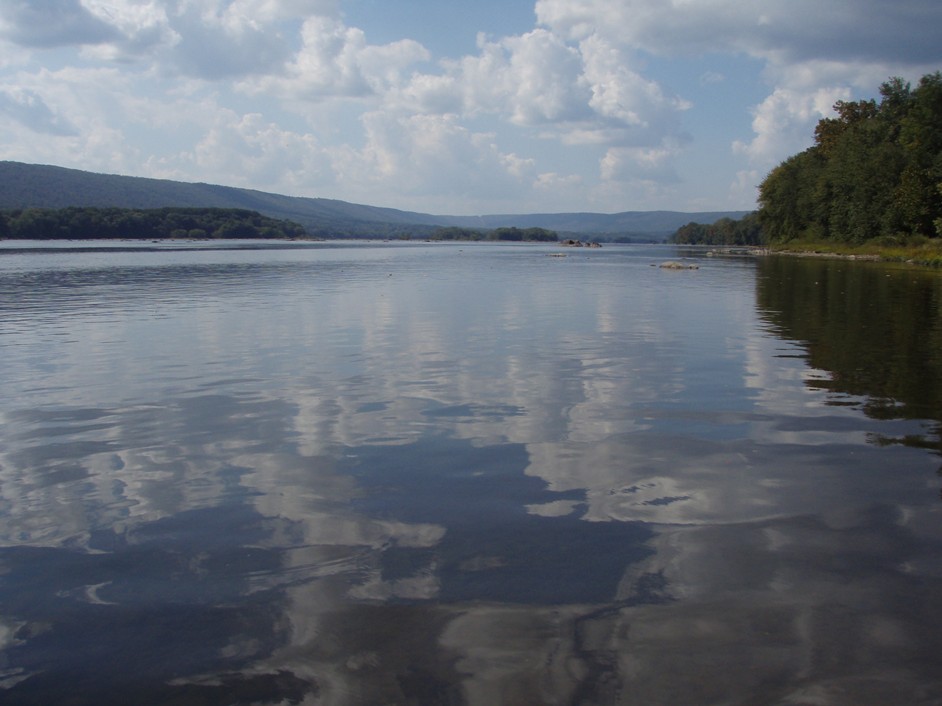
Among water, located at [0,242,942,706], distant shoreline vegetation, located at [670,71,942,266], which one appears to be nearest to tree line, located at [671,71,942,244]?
distant shoreline vegetation, located at [670,71,942,266]

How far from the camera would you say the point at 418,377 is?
15.9 metres

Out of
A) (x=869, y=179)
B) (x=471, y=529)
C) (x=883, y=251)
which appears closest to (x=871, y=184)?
(x=869, y=179)

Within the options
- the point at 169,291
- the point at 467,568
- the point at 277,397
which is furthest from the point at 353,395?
the point at 169,291

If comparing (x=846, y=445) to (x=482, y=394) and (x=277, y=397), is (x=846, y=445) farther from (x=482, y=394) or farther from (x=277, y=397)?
(x=277, y=397)

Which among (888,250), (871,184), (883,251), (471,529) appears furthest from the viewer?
(871,184)

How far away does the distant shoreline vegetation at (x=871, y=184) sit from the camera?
251 feet

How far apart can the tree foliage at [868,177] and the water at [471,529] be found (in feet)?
225

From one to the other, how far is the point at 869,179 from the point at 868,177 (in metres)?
0.28

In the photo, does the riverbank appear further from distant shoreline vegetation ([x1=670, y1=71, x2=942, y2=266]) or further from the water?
the water

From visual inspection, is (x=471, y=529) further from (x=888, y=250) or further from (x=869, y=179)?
(x=869, y=179)

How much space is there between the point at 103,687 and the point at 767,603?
4.96 m

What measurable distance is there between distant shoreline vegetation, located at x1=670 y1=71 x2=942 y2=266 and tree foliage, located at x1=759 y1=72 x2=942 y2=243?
10cm

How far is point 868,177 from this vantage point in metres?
86.1

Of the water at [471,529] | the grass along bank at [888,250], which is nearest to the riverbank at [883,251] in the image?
the grass along bank at [888,250]
